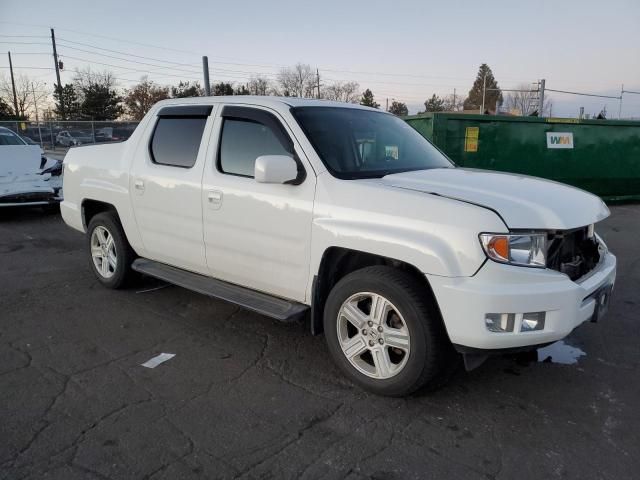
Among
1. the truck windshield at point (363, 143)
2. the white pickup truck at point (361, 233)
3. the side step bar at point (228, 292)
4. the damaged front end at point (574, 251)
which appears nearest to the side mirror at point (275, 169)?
the white pickup truck at point (361, 233)

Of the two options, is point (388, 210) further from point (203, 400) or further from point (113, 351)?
point (113, 351)

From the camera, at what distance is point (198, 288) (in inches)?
165

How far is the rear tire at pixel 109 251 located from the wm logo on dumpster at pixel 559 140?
9166mm

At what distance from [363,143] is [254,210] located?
1.00m

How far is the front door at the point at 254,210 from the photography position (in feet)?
11.7

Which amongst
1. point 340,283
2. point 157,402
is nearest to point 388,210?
point 340,283

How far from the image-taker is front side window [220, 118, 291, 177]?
3.86 metres

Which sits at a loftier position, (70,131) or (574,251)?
(70,131)

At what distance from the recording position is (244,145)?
400cm

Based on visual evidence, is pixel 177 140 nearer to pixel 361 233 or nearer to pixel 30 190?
pixel 361 233

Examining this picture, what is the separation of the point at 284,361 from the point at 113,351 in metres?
1.30

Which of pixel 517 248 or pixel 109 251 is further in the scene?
pixel 109 251

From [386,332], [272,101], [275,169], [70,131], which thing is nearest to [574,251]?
[386,332]

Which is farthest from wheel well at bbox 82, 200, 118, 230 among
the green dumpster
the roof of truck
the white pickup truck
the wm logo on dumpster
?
the wm logo on dumpster
